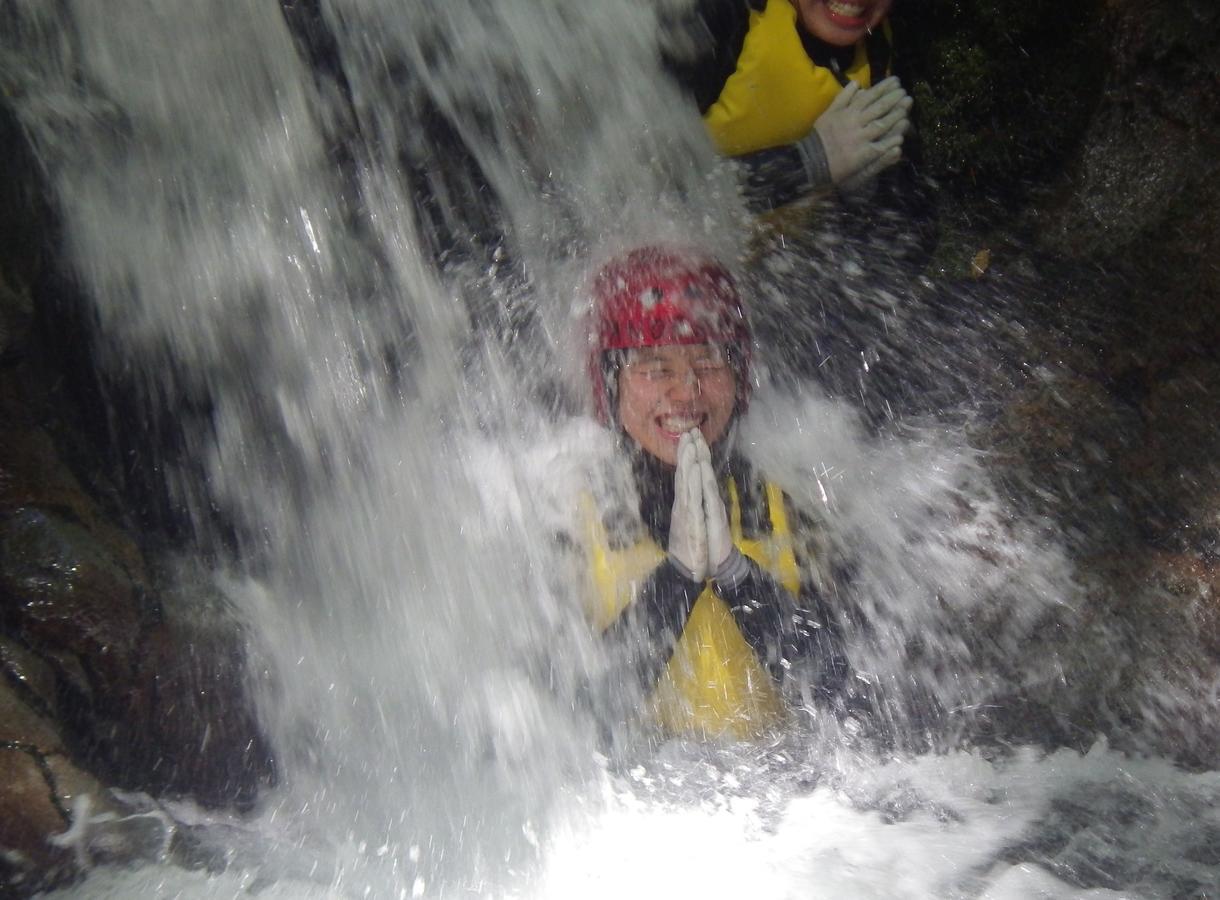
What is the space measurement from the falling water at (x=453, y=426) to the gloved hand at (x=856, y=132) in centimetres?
27

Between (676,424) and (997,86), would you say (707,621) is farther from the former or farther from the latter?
(997,86)

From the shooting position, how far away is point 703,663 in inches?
104

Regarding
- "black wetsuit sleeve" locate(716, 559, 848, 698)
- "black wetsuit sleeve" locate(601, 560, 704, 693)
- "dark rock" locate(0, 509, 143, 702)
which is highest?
"dark rock" locate(0, 509, 143, 702)

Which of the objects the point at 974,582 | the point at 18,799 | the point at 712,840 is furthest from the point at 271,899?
the point at 974,582

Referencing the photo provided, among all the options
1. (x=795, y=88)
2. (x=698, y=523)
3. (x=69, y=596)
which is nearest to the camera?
(x=69, y=596)

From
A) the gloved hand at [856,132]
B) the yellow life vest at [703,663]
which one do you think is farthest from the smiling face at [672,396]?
the gloved hand at [856,132]

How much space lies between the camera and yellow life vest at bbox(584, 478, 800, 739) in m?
2.65

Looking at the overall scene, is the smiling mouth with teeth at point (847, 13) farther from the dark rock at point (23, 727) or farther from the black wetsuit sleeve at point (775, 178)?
the dark rock at point (23, 727)

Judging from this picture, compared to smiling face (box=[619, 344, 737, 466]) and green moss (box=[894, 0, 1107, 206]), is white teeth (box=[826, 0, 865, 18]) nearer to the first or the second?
green moss (box=[894, 0, 1107, 206])

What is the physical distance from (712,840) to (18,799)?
65.1 inches

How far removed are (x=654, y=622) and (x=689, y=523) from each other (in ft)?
0.94

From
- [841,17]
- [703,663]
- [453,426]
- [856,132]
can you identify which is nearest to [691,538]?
[703,663]

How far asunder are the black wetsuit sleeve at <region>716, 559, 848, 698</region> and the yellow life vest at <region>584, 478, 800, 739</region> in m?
0.03

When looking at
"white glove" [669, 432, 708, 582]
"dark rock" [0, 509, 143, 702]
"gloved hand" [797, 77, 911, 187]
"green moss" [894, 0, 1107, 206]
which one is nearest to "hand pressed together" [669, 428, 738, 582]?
A: "white glove" [669, 432, 708, 582]
